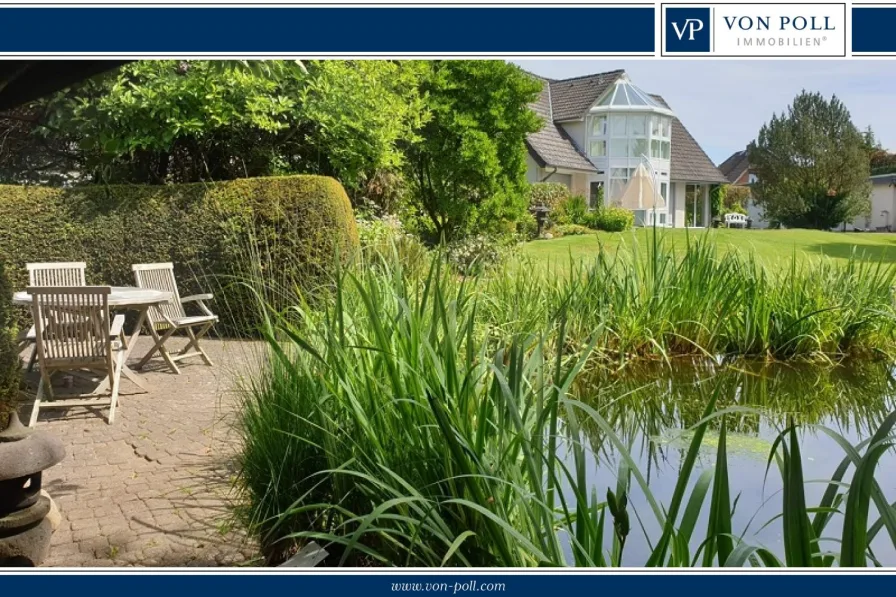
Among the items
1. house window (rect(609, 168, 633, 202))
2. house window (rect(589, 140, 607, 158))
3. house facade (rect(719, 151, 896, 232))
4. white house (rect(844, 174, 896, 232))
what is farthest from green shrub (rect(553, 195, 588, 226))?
white house (rect(844, 174, 896, 232))

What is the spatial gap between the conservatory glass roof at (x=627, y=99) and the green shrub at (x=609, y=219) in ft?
13.1

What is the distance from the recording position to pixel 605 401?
545cm

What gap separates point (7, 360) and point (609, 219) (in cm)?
1621

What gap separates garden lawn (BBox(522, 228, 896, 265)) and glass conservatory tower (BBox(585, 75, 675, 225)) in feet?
22.6

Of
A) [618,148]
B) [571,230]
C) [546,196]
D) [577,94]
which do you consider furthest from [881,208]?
[618,148]

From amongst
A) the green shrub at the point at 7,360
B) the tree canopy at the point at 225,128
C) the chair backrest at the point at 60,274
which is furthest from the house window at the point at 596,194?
the green shrub at the point at 7,360

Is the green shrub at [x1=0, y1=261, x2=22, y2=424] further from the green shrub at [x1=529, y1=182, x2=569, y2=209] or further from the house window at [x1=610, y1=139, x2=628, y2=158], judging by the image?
the house window at [x1=610, y1=139, x2=628, y2=158]

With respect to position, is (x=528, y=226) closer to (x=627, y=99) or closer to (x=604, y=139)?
(x=627, y=99)

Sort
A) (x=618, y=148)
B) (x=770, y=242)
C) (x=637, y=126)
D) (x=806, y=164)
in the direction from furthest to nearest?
1. (x=618, y=148)
2. (x=637, y=126)
3. (x=770, y=242)
4. (x=806, y=164)

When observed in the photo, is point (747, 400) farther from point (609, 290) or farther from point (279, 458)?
point (279, 458)

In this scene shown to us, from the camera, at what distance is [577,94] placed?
2267 centimetres

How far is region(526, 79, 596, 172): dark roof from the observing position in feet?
73.4

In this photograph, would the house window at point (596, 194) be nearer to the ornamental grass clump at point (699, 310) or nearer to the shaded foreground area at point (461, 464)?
the ornamental grass clump at point (699, 310)
